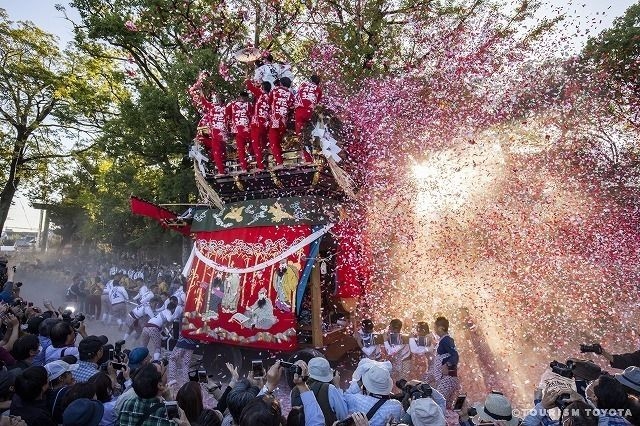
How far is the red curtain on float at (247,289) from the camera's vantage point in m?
8.89

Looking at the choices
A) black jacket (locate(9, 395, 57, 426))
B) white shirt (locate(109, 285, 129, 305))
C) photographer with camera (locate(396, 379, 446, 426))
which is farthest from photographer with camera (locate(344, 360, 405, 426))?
white shirt (locate(109, 285, 129, 305))

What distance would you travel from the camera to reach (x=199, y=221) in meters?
10.9

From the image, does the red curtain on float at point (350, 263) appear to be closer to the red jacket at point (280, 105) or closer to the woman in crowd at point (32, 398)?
the red jacket at point (280, 105)

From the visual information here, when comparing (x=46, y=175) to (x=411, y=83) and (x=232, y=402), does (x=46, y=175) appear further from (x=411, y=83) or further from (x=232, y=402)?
(x=232, y=402)

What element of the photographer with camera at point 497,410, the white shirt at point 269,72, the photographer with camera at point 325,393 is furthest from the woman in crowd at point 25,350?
the white shirt at point 269,72

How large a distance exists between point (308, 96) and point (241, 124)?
1719mm

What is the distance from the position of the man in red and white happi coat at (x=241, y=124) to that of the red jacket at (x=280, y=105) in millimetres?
740

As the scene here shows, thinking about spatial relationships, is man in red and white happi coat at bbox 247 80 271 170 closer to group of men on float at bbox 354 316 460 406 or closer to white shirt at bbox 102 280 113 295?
group of men on float at bbox 354 316 460 406

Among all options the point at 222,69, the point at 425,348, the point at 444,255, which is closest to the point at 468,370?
the point at 425,348

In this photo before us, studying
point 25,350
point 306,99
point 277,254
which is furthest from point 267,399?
point 306,99

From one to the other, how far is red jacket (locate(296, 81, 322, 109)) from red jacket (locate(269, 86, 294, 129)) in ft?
1.04

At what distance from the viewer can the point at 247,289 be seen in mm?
9391

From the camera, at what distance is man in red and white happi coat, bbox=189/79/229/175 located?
32.8 ft

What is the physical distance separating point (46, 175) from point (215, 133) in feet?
55.0
